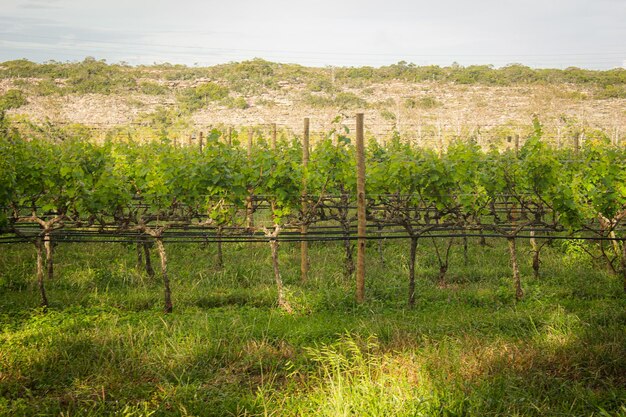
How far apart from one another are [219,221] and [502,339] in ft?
13.5

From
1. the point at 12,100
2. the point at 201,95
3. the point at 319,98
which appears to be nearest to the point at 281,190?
the point at 319,98

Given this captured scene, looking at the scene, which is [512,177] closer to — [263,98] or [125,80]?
[263,98]

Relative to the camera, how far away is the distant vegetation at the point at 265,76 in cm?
3853

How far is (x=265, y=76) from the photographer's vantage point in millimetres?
41969

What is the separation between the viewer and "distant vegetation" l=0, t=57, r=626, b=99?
38.5m

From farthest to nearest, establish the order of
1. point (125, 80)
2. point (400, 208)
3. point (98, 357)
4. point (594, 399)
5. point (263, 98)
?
point (125, 80) < point (263, 98) < point (400, 208) < point (98, 357) < point (594, 399)

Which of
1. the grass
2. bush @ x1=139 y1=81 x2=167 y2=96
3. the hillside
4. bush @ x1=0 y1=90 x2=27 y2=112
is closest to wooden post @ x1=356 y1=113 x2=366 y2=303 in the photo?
the grass

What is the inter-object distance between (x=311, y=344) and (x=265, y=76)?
126ft

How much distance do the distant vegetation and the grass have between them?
1258 inches

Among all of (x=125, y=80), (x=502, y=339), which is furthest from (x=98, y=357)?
(x=125, y=80)

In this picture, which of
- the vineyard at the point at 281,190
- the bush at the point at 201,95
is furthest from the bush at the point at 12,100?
the vineyard at the point at 281,190

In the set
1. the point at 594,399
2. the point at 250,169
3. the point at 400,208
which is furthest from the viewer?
the point at 400,208

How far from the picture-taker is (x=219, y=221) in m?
7.58

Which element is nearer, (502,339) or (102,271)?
(502,339)
